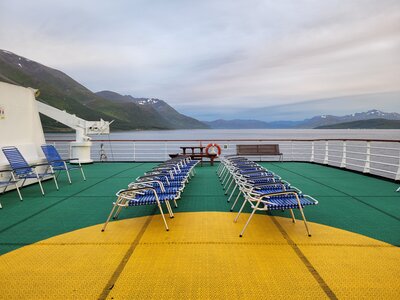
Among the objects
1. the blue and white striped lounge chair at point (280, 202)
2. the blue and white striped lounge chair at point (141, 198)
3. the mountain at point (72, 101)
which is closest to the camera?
the blue and white striped lounge chair at point (280, 202)

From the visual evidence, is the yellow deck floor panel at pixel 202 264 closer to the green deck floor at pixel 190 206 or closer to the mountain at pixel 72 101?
A: the green deck floor at pixel 190 206

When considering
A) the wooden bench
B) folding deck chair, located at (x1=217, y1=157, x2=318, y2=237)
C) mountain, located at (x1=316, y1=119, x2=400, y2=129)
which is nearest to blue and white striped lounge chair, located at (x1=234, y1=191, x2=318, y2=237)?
folding deck chair, located at (x1=217, y1=157, x2=318, y2=237)

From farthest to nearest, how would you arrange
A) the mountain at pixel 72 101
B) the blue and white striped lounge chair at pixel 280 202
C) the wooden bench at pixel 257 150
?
the mountain at pixel 72 101, the wooden bench at pixel 257 150, the blue and white striped lounge chair at pixel 280 202

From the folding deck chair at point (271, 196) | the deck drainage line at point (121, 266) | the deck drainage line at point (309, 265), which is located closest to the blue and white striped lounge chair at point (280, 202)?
the folding deck chair at point (271, 196)

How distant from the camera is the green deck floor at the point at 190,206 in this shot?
3303 mm

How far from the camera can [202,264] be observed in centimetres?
239

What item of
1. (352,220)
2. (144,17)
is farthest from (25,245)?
(144,17)

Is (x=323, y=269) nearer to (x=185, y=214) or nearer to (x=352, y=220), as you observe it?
(x=352, y=220)

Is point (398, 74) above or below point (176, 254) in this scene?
above

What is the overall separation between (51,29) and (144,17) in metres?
15.0

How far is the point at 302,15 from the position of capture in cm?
1088

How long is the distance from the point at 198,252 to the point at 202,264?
253 mm

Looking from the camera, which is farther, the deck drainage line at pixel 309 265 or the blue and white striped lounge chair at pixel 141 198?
the blue and white striped lounge chair at pixel 141 198

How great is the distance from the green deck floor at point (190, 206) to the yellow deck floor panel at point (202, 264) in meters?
0.36
